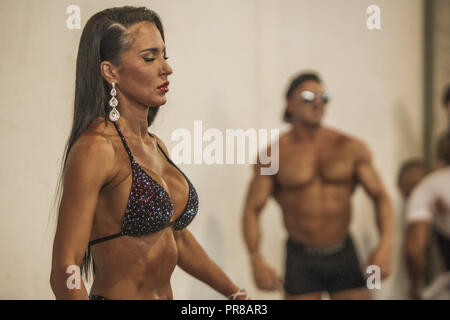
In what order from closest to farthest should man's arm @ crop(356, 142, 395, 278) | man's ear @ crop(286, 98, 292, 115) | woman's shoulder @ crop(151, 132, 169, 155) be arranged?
woman's shoulder @ crop(151, 132, 169, 155)
man's arm @ crop(356, 142, 395, 278)
man's ear @ crop(286, 98, 292, 115)

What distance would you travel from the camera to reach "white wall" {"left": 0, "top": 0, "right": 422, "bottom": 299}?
53.9 inches

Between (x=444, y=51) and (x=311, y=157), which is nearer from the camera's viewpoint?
(x=311, y=157)

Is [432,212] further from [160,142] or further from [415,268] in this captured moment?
[160,142]

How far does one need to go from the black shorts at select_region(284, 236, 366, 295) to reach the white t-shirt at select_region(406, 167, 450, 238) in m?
0.49

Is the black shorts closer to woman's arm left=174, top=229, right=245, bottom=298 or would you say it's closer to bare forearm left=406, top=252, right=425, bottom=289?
bare forearm left=406, top=252, right=425, bottom=289

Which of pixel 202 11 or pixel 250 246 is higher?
pixel 202 11

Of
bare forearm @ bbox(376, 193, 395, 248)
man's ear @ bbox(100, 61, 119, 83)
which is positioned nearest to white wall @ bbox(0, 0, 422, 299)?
man's ear @ bbox(100, 61, 119, 83)

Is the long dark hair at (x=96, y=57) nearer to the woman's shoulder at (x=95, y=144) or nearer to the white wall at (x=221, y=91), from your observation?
the woman's shoulder at (x=95, y=144)

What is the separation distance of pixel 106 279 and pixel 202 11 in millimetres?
737

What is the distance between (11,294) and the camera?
1422 millimetres

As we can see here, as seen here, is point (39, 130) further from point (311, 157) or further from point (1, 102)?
point (311, 157)

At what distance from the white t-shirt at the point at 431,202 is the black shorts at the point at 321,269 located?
1.61 ft

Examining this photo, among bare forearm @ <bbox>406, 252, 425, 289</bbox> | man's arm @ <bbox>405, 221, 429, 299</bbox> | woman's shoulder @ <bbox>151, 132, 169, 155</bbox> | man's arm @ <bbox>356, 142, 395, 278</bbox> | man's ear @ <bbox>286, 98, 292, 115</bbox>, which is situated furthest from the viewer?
bare forearm @ <bbox>406, 252, 425, 289</bbox>
